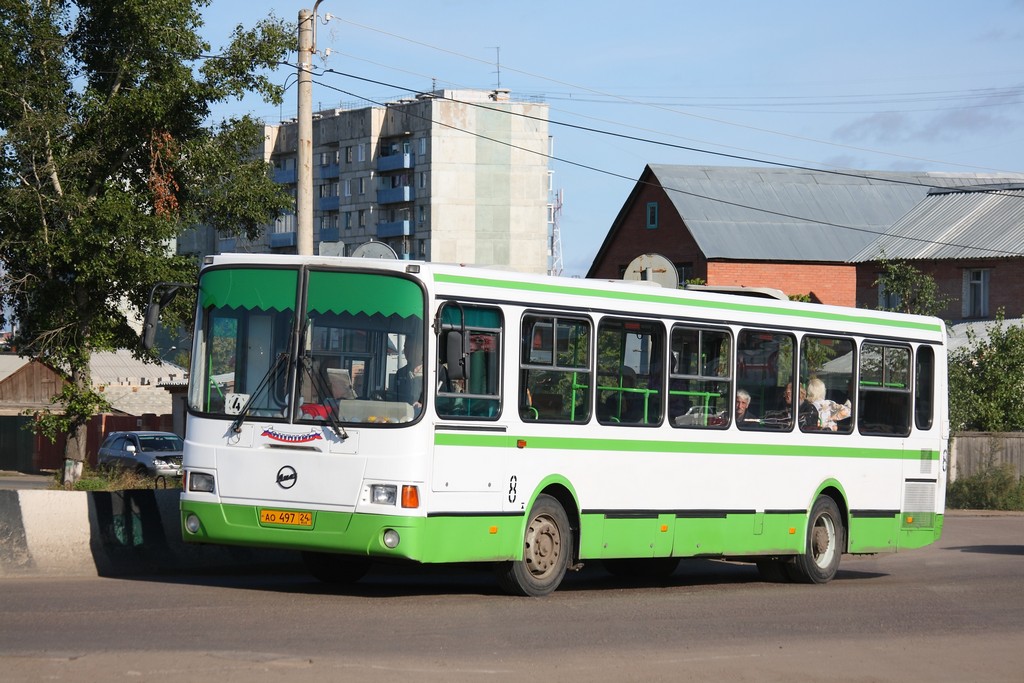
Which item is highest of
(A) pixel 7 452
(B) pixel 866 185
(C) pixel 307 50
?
(B) pixel 866 185

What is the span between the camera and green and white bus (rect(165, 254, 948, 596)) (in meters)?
12.6

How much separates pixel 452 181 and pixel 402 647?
114404mm

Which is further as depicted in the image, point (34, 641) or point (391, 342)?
point (391, 342)

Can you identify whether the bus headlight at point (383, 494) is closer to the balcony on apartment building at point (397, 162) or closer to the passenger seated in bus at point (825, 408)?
the passenger seated in bus at point (825, 408)

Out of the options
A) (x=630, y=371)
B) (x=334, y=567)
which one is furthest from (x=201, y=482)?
(x=630, y=371)

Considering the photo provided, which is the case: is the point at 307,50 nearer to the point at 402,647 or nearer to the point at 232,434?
the point at 232,434

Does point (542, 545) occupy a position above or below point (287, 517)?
below

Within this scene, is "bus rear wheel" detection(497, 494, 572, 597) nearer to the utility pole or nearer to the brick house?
the utility pole

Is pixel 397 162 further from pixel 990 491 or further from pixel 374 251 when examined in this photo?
pixel 374 251

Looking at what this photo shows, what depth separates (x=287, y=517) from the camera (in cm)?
1270

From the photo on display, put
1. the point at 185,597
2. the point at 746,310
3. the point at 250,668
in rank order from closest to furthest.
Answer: the point at 250,668
the point at 185,597
the point at 746,310

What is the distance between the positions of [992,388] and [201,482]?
31.3 meters

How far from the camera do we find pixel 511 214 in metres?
122

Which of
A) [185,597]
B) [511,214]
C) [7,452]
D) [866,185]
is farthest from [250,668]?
[511,214]
